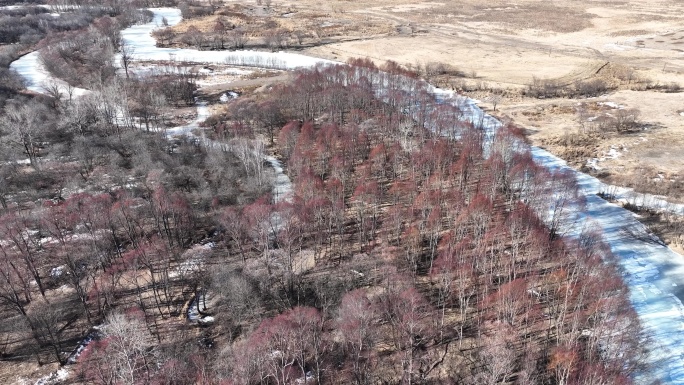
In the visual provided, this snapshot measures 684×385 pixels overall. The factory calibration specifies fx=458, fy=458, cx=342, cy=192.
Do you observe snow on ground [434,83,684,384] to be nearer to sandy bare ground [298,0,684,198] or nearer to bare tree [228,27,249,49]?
sandy bare ground [298,0,684,198]

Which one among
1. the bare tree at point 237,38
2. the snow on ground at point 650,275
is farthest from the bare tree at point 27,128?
the bare tree at point 237,38

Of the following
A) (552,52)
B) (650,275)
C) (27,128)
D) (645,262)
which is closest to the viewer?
(650,275)

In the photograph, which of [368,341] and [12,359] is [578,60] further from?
[12,359]

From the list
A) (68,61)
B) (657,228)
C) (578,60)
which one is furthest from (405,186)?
(68,61)

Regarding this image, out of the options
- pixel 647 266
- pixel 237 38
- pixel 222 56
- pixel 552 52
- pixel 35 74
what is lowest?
pixel 647 266

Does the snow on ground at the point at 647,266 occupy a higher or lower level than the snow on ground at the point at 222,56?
lower

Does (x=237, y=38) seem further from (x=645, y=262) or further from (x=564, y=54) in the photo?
(x=645, y=262)

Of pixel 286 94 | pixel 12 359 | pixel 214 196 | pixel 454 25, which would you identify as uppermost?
pixel 454 25

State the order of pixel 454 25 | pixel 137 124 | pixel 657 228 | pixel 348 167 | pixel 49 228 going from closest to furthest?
pixel 49 228, pixel 657 228, pixel 348 167, pixel 137 124, pixel 454 25

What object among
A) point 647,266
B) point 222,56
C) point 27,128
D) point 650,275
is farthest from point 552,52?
point 27,128

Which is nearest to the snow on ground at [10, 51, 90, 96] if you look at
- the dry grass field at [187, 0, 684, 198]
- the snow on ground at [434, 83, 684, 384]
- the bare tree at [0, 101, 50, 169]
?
the bare tree at [0, 101, 50, 169]

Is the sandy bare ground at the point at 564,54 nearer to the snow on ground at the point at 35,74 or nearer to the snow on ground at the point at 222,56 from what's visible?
the snow on ground at the point at 222,56
